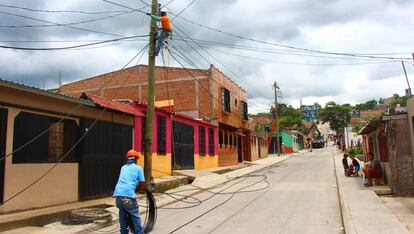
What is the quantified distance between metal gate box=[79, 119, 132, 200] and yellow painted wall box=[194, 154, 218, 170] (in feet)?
34.6

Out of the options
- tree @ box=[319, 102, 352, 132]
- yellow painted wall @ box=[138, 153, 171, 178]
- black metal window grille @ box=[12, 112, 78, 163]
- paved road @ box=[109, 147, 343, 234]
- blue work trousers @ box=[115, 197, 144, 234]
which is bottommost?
paved road @ box=[109, 147, 343, 234]

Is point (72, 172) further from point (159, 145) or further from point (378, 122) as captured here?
point (378, 122)

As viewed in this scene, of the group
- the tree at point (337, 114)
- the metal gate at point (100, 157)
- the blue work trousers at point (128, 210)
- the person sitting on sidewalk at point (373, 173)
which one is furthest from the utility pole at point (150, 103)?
the tree at point (337, 114)

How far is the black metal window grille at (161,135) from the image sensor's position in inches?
790

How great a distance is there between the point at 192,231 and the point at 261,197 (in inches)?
Answer: 245

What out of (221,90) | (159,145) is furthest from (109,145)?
(221,90)

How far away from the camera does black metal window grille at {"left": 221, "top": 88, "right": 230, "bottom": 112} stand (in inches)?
1316

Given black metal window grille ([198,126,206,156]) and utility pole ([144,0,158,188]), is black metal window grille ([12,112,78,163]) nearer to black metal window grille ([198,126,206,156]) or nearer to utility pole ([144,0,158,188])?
utility pole ([144,0,158,188])

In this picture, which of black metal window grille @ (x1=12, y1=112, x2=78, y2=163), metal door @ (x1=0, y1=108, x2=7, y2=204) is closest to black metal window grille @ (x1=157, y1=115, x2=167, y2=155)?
black metal window grille @ (x1=12, y1=112, x2=78, y2=163)

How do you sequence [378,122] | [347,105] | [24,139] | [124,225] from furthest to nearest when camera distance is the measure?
[347,105]
[378,122]
[24,139]
[124,225]

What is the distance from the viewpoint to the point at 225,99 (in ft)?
112

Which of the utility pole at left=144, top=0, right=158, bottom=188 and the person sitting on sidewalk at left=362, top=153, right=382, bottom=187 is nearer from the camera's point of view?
the utility pole at left=144, top=0, right=158, bottom=188

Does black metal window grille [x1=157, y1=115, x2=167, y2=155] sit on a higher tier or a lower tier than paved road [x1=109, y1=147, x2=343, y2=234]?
higher

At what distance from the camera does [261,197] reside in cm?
1523
